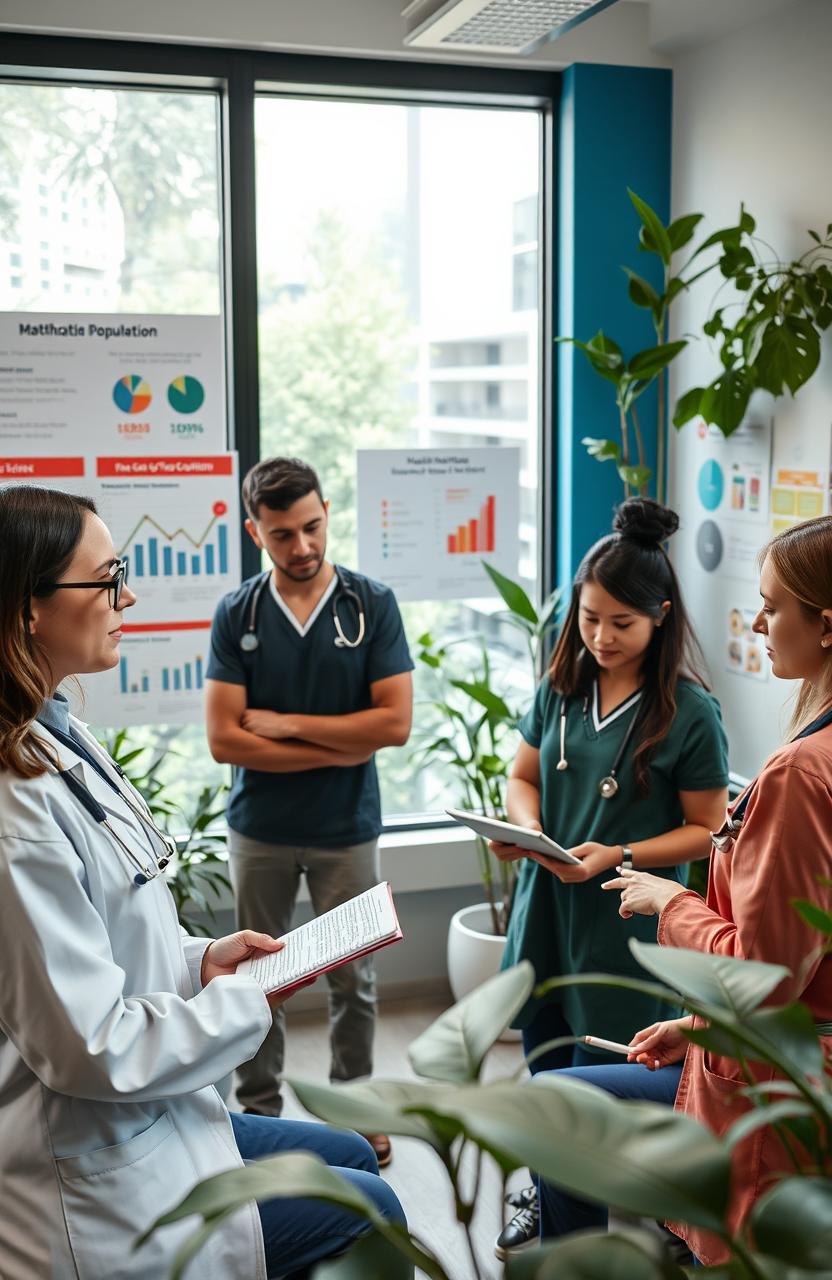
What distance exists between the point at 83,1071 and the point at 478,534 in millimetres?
2853

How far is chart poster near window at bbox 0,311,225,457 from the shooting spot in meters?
3.49

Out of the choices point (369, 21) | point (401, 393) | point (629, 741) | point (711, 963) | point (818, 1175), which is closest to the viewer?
point (818, 1175)

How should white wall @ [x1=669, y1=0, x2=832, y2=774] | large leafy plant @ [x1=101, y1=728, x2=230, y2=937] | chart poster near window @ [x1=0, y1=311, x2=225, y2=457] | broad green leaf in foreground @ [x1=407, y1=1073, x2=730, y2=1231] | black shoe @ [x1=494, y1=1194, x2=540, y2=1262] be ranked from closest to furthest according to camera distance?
broad green leaf in foreground @ [x1=407, y1=1073, x2=730, y2=1231] < black shoe @ [x1=494, y1=1194, x2=540, y2=1262] < white wall @ [x1=669, y1=0, x2=832, y2=774] < large leafy plant @ [x1=101, y1=728, x2=230, y2=937] < chart poster near window @ [x1=0, y1=311, x2=225, y2=457]

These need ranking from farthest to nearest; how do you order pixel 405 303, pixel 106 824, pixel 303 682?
pixel 405 303 < pixel 303 682 < pixel 106 824

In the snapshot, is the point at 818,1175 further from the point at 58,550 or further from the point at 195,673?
the point at 195,673

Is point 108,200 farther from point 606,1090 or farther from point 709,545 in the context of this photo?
point 606,1090

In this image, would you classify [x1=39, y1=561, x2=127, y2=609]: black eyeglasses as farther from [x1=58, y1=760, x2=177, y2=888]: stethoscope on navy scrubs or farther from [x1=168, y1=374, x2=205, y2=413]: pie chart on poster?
[x1=168, y1=374, x2=205, y2=413]: pie chart on poster

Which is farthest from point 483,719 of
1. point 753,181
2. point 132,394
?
point 753,181

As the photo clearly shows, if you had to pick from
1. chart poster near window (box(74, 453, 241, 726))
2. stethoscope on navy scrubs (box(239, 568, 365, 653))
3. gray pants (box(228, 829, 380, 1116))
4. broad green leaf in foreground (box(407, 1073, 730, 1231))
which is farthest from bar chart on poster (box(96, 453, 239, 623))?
broad green leaf in foreground (box(407, 1073, 730, 1231))

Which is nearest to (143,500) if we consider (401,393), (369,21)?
(401,393)

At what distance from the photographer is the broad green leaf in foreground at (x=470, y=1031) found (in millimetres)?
771

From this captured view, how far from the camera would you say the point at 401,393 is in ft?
13.0

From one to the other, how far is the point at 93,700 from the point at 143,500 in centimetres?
62

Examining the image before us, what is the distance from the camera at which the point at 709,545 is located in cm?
371
